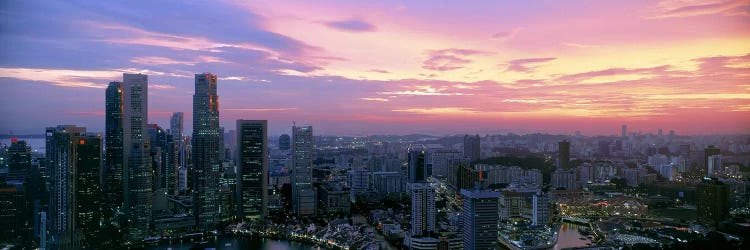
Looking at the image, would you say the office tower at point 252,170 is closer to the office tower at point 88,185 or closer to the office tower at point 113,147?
the office tower at point 113,147

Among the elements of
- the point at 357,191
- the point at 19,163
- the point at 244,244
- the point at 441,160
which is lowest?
the point at 244,244

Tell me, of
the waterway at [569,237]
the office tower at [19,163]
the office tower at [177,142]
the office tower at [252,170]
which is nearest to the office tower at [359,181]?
the office tower at [252,170]

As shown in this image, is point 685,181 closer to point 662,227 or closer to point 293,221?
point 662,227

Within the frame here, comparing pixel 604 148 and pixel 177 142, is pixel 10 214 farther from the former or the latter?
pixel 604 148

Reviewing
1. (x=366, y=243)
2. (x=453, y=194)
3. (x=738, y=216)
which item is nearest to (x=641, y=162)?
(x=453, y=194)

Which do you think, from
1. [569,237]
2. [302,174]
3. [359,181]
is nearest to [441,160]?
[359,181]

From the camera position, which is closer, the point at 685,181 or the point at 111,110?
the point at 111,110

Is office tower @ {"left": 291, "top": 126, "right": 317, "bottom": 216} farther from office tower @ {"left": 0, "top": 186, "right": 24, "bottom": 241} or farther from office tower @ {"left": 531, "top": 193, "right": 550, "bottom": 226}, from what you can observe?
office tower @ {"left": 0, "top": 186, "right": 24, "bottom": 241}
